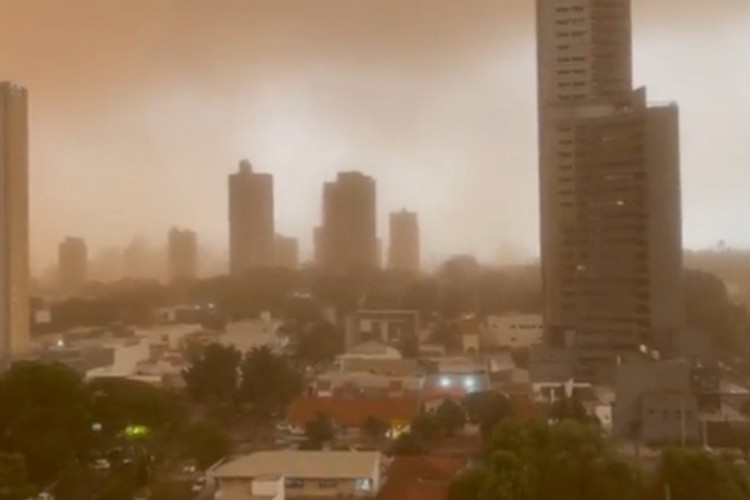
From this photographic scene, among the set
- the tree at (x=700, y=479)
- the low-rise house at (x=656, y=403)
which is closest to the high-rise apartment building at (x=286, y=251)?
the low-rise house at (x=656, y=403)

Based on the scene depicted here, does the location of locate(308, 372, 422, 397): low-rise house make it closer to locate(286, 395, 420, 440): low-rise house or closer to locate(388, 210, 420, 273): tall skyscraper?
locate(286, 395, 420, 440): low-rise house

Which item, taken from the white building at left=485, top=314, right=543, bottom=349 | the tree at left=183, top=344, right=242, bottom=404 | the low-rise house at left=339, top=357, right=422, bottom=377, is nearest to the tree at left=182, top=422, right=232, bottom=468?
the tree at left=183, top=344, right=242, bottom=404

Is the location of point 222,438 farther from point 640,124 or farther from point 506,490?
point 640,124

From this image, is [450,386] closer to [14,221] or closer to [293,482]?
[293,482]

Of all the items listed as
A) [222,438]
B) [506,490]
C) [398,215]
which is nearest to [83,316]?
[222,438]

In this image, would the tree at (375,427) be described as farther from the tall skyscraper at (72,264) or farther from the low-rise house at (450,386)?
the tall skyscraper at (72,264)

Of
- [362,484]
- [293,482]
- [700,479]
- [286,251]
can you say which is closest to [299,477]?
[293,482]
